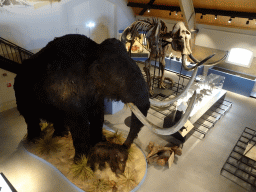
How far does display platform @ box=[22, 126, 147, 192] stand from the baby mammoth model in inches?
7.9

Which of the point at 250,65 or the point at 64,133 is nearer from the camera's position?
the point at 64,133

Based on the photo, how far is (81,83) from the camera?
2.39 metres

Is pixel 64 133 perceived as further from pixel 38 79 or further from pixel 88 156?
pixel 38 79

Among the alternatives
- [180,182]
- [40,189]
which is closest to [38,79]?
[40,189]

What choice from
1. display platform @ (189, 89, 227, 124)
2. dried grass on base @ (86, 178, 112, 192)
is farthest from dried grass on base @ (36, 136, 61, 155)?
display platform @ (189, 89, 227, 124)

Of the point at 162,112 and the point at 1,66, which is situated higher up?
the point at 1,66

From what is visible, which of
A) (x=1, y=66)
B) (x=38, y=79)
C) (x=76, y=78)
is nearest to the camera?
(x=76, y=78)

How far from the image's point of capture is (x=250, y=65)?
737 centimetres

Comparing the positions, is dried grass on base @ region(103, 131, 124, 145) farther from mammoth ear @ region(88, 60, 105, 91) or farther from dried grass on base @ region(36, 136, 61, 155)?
mammoth ear @ region(88, 60, 105, 91)

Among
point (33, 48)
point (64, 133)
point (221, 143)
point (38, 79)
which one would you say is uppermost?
point (38, 79)

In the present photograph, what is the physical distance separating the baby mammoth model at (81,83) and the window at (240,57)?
672 centimetres

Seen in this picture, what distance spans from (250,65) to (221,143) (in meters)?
4.66

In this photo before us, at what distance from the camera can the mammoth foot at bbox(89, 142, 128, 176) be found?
2803 mm

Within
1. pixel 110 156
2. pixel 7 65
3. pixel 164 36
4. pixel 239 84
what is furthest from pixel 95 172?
pixel 239 84
